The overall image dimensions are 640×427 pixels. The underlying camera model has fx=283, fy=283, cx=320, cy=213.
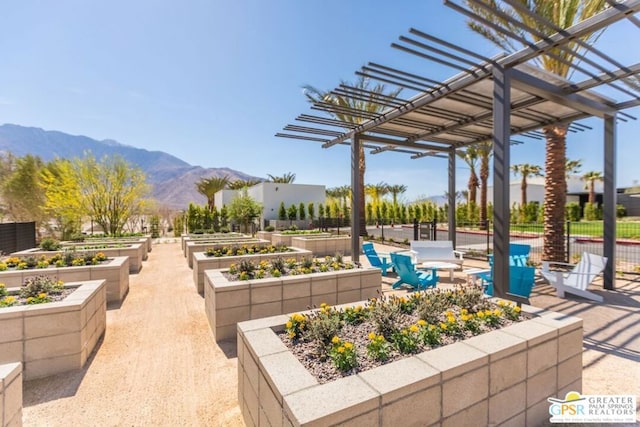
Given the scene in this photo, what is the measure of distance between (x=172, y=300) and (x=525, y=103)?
8.51m

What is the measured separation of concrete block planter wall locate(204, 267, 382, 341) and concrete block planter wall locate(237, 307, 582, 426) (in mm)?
1417

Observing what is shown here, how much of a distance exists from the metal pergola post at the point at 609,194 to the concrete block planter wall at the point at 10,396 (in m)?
9.11

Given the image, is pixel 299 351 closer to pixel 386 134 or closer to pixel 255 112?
pixel 386 134

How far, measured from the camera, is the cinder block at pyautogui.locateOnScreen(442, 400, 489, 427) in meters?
1.73

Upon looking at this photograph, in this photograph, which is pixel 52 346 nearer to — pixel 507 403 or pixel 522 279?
pixel 507 403

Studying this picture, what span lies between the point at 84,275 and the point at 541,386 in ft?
23.2

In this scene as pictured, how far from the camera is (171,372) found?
10.2ft

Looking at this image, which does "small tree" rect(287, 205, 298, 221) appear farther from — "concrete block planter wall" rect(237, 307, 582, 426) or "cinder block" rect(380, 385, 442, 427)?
"cinder block" rect(380, 385, 442, 427)

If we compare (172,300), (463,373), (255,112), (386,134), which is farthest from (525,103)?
(255,112)

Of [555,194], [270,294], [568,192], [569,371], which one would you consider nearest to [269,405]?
[270,294]

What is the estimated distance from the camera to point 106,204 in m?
14.5

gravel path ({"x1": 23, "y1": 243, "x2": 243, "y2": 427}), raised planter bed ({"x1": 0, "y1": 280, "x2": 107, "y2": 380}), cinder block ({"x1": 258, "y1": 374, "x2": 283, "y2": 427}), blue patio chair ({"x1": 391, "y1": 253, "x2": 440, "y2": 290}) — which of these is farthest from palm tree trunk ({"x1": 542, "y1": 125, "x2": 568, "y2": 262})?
raised planter bed ({"x1": 0, "y1": 280, "x2": 107, "y2": 380})

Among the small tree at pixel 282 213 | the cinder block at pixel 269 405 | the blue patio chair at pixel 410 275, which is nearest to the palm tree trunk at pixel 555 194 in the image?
the blue patio chair at pixel 410 275

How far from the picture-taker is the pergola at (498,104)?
153 inches
